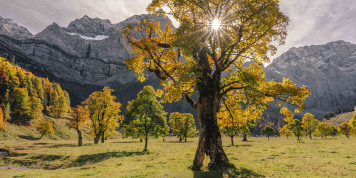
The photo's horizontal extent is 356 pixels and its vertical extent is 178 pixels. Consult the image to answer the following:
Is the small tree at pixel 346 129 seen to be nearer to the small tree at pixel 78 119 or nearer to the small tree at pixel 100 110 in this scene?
the small tree at pixel 100 110

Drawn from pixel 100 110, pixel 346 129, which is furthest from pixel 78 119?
pixel 346 129

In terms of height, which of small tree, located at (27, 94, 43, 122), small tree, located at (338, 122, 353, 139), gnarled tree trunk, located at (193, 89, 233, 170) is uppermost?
small tree, located at (27, 94, 43, 122)

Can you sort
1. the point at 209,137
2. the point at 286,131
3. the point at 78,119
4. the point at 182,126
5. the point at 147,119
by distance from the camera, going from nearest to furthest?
the point at 209,137, the point at 147,119, the point at 78,119, the point at 286,131, the point at 182,126

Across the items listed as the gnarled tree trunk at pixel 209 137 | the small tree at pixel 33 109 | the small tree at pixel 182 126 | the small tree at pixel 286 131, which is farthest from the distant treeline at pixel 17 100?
the small tree at pixel 286 131

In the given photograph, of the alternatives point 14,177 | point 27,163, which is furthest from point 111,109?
point 14,177

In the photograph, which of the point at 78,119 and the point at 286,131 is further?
the point at 286,131

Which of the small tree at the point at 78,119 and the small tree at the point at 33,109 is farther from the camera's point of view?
the small tree at the point at 33,109

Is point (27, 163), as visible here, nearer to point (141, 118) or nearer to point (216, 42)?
point (141, 118)

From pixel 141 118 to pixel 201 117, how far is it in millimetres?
22160

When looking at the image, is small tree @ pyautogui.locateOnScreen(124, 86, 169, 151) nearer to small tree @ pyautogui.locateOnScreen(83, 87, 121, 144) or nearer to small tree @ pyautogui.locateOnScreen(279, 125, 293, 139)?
small tree @ pyautogui.locateOnScreen(83, 87, 121, 144)

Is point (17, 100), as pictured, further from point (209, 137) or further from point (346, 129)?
point (346, 129)

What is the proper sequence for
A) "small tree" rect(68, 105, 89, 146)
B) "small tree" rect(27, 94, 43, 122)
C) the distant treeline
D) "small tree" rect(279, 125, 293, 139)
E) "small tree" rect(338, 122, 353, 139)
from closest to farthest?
"small tree" rect(68, 105, 89, 146) → "small tree" rect(279, 125, 293, 139) → the distant treeline → "small tree" rect(27, 94, 43, 122) → "small tree" rect(338, 122, 353, 139)

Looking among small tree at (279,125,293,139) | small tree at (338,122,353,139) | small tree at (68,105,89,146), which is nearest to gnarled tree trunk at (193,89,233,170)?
small tree at (68,105,89,146)

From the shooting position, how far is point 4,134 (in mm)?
56938
